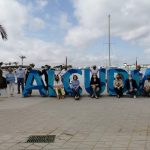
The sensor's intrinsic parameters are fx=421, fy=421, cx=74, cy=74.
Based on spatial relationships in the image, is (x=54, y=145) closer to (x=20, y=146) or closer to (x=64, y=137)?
(x=20, y=146)

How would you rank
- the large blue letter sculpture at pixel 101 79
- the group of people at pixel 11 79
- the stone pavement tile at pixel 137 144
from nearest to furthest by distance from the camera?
the stone pavement tile at pixel 137 144 → the large blue letter sculpture at pixel 101 79 → the group of people at pixel 11 79

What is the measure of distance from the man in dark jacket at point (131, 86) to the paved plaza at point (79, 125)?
92.9 inches

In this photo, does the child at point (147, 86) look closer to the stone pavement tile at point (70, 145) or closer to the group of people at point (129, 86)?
the group of people at point (129, 86)

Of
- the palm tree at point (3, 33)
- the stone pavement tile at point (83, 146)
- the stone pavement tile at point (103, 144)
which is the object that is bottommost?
the stone pavement tile at point (83, 146)

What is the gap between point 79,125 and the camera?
11.6m

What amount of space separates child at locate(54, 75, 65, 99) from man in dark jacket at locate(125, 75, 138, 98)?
10.3 ft

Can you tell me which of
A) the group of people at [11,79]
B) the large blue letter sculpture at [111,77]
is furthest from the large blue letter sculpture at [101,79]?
the group of people at [11,79]

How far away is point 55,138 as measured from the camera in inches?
386

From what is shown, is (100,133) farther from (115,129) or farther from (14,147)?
(14,147)

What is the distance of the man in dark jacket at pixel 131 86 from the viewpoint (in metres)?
20.2

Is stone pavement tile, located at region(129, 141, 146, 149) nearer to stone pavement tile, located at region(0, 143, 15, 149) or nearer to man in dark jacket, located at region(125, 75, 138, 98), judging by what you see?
stone pavement tile, located at region(0, 143, 15, 149)

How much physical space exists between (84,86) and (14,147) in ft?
40.6

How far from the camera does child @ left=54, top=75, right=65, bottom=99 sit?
20469 mm

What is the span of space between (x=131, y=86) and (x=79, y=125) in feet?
29.6
